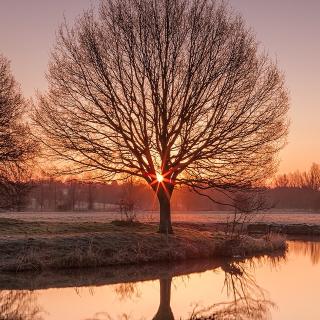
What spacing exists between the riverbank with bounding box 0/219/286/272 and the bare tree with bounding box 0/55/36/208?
6161 millimetres

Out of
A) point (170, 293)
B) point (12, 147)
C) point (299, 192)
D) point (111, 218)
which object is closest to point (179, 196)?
point (299, 192)

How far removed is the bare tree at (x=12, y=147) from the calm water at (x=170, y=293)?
1724 cm

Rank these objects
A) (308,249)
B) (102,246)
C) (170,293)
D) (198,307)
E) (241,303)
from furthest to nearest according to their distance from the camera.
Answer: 1. (308,249)
2. (102,246)
3. (170,293)
4. (241,303)
5. (198,307)

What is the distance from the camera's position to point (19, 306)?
50.7 feet

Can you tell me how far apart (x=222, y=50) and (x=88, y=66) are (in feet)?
22.3

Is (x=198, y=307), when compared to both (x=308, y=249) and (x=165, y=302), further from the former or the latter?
(x=308, y=249)

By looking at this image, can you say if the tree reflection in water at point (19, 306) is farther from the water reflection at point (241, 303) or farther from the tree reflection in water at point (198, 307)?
the water reflection at point (241, 303)

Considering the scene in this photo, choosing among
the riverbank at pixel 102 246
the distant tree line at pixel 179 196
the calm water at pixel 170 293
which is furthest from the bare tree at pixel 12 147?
the distant tree line at pixel 179 196

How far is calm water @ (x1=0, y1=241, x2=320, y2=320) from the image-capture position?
48.8ft

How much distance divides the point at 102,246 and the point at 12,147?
15376 millimetres

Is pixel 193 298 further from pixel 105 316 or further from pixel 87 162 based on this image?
pixel 87 162

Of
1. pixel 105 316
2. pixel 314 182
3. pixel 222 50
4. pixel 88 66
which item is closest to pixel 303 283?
pixel 105 316

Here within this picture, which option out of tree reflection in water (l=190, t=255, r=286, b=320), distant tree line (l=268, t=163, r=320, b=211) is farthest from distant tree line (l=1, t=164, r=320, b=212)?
tree reflection in water (l=190, t=255, r=286, b=320)

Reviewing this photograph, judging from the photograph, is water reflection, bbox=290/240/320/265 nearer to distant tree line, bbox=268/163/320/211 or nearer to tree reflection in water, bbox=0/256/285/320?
tree reflection in water, bbox=0/256/285/320
